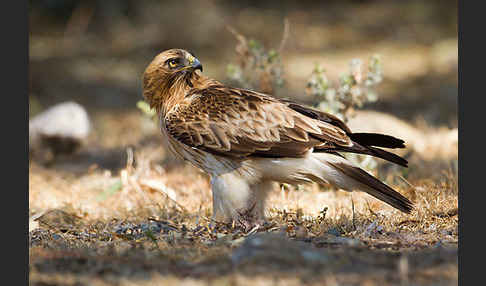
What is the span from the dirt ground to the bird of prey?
28 centimetres

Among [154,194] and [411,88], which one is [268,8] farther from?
[154,194]

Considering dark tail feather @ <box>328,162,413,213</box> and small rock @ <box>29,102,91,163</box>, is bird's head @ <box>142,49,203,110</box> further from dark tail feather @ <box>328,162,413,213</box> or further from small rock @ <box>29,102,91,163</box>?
small rock @ <box>29,102,91,163</box>

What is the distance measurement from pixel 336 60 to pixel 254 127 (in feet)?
30.1

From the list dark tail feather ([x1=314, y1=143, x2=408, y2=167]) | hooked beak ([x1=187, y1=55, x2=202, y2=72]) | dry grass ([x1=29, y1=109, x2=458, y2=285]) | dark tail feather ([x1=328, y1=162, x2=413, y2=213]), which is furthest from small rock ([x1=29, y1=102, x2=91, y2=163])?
dark tail feather ([x1=328, y1=162, x2=413, y2=213])

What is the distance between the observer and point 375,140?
5164 mm

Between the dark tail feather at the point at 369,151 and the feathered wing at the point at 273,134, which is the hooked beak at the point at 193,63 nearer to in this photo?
the feathered wing at the point at 273,134

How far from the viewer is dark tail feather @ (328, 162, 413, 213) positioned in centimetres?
479

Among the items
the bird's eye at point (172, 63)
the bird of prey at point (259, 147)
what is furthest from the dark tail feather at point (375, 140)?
the bird's eye at point (172, 63)

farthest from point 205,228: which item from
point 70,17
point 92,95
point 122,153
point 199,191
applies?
point 70,17

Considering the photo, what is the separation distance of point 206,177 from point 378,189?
110 inches

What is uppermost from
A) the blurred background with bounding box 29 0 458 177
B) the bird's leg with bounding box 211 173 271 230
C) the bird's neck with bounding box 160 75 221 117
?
the blurred background with bounding box 29 0 458 177

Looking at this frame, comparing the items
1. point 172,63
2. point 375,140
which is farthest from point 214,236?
point 172,63

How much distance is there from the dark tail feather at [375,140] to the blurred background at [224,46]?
176 inches

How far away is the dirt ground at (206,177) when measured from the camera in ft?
12.3
